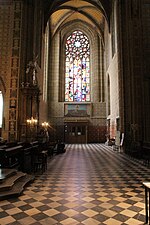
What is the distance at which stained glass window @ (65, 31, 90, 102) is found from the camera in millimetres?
26781

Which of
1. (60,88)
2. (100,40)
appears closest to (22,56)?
(60,88)

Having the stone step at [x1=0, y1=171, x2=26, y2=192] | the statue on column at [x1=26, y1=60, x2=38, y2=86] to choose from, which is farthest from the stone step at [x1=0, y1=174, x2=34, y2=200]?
the statue on column at [x1=26, y1=60, x2=38, y2=86]

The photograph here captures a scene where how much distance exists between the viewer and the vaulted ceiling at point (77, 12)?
22.1m

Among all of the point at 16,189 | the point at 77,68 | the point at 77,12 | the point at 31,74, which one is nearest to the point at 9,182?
the point at 16,189

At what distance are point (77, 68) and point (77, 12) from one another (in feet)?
24.7

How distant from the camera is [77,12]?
26203 millimetres

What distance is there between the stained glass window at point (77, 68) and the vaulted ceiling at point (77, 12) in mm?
2301

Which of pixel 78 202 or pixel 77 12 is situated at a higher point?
pixel 77 12

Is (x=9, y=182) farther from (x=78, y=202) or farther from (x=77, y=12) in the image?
(x=77, y=12)

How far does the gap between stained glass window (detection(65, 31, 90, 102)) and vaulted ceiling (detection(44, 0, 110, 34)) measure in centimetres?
230

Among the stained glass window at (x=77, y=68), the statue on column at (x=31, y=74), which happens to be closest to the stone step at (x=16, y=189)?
the statue on column at (x=31, y=74)

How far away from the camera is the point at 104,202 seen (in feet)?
14.1

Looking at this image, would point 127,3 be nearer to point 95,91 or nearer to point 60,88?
point 95,91

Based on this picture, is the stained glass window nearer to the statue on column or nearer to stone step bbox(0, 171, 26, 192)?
the statue on column
